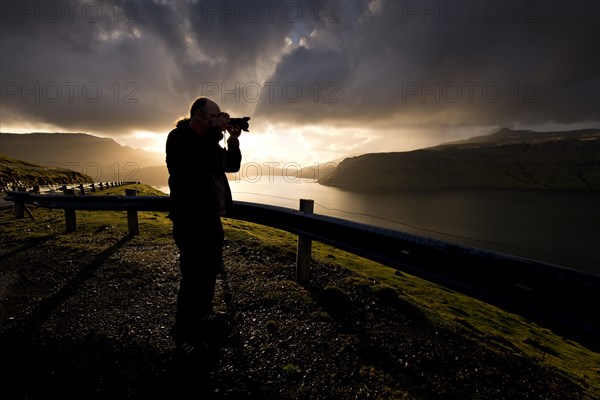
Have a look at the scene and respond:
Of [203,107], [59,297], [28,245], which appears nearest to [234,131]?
[203,107]

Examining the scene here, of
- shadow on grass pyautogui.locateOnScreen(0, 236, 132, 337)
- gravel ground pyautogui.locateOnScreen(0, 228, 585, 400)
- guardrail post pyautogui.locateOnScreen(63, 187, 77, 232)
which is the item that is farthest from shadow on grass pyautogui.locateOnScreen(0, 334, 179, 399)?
guardrail post pyautogui.locateOnScreen(63, 187, 77, 232)

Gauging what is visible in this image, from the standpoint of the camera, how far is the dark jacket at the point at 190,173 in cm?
291

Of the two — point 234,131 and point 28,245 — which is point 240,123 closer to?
point 234,131

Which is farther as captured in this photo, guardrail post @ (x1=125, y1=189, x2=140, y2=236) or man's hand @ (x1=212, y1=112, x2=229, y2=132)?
guardrail post @ (x1=125, y1=189, x2=140, y2=236)

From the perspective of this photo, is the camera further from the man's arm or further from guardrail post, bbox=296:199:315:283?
guardrail post, bbox=296:199:315:283

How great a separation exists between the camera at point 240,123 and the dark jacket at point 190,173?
52 cm

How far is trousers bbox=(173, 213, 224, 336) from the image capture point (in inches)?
118

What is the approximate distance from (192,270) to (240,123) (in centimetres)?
193

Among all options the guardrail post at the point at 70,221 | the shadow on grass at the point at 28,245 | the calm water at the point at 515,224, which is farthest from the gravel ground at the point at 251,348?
Answer: the calm water at the point at 515,224

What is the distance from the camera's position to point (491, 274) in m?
2.55

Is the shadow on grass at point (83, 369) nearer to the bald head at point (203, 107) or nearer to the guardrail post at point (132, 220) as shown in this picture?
the bald head at point (203, 107)

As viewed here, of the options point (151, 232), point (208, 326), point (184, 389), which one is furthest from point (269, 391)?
point (151, 232)

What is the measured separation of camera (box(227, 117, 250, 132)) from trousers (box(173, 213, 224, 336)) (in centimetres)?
125

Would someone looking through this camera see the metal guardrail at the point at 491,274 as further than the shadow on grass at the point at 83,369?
No
